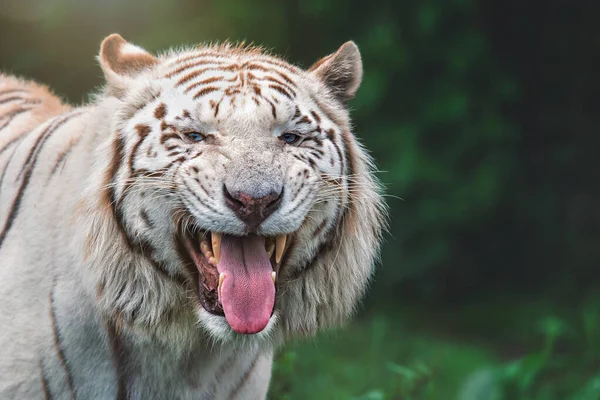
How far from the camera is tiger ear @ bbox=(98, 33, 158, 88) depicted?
2.50 metres

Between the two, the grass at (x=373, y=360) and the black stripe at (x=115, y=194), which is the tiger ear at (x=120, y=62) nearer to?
the black stripe at (x=115, y=194)

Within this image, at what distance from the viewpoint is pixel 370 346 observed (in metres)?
6.08

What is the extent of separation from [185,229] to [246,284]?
212 mm

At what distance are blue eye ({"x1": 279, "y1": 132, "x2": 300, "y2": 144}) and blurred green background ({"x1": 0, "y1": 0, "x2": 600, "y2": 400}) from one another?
3.10 m

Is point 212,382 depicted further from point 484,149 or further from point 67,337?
point 484,149

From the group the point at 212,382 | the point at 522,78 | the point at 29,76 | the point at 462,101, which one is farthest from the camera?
the point at 29,76

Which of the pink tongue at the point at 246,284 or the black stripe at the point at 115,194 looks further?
the black stripe at the point at 115,194

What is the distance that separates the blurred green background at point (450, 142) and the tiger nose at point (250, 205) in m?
3.21

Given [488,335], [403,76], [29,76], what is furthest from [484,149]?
[29,76]

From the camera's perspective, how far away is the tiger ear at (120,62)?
250cm

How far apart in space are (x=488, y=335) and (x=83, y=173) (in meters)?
4.64

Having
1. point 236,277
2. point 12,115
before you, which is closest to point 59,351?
point 236,277

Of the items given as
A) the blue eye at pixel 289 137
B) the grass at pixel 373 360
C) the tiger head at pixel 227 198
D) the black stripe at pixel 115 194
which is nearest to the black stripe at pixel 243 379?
the tiger head at pixel 227 198

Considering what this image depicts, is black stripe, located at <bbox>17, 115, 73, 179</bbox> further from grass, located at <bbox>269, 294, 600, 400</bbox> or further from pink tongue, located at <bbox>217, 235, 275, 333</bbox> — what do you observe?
grass, located at <bbox>269, 294, 600, 400</bbox>
